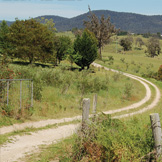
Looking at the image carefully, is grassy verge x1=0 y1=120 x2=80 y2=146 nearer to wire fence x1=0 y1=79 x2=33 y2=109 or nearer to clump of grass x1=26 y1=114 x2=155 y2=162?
wire fence x1=0 y1=79 x2=33 y2=109

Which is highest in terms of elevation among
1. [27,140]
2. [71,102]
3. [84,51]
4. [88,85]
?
[84,51]

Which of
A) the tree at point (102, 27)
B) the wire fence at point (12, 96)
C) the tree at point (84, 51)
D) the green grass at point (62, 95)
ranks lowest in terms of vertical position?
the green grass at point (62, 95)

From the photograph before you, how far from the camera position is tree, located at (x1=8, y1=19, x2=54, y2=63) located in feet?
131

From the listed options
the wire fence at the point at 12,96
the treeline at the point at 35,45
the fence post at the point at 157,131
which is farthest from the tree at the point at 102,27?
the fence post at the point at 157,131

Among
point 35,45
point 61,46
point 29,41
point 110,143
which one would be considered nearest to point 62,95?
point 110,143

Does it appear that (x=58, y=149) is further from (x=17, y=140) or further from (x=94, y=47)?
(x=94, y=47)

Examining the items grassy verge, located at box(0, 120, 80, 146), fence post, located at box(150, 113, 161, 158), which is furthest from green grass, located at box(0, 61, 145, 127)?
fence post, located at box(150, 113, 161, 158)

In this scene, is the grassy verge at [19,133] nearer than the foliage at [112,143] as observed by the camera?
No

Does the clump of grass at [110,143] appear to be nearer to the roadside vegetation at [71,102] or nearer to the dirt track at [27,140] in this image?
the roadside vegetation at [71,102]

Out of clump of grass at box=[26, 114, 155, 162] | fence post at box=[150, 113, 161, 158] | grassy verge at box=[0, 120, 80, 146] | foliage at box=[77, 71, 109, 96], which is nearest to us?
fence post at box=[150, 113, 161, 158]

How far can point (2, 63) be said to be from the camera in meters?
15.1

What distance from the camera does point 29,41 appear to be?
40.5m

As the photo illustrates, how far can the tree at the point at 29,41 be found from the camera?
4000cm

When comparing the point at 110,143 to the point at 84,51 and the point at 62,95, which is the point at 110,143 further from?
the point at 84,51
